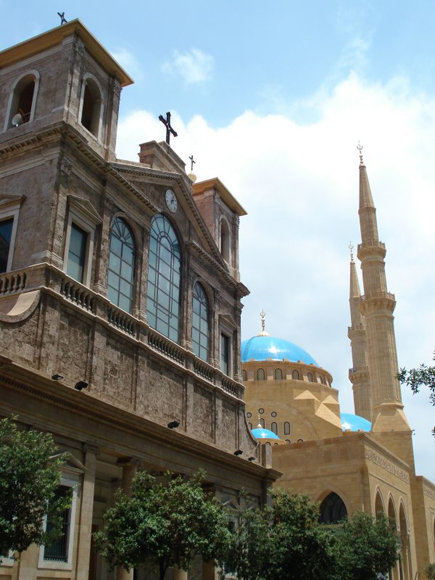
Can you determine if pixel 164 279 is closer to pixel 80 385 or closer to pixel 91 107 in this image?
pixel 91 107

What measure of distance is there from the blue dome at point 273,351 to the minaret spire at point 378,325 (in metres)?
6.74

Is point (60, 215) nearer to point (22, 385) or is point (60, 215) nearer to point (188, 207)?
point (22, 385)

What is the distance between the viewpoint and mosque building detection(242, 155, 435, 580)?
125ft

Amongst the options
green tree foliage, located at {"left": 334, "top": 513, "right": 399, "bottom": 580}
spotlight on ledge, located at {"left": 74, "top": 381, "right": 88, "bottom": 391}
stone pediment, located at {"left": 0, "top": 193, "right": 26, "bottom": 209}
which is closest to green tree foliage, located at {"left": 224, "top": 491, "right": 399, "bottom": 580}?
green tree foliage, located at {"left": 334, "top": 513, "right": 399, "bottom": 580}

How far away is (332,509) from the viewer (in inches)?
1507

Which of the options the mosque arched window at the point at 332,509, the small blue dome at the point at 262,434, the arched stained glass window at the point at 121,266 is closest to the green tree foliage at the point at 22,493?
the arched stained glass window at the point at 121,266

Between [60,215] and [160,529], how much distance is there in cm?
869

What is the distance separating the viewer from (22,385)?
51.3ft

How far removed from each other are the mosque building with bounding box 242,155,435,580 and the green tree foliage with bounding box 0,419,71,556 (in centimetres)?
2079

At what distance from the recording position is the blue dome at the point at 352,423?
195 feet

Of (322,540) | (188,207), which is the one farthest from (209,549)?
(188,207)

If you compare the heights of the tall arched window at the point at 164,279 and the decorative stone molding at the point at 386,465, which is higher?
the tall arched window at the point at 164,279

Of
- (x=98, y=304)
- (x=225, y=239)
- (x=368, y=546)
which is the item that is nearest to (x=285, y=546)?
(x=368, y=546)

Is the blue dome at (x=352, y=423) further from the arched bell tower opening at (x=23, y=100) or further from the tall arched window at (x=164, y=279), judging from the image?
the arched bell tower opening at (x=23, y=100)
